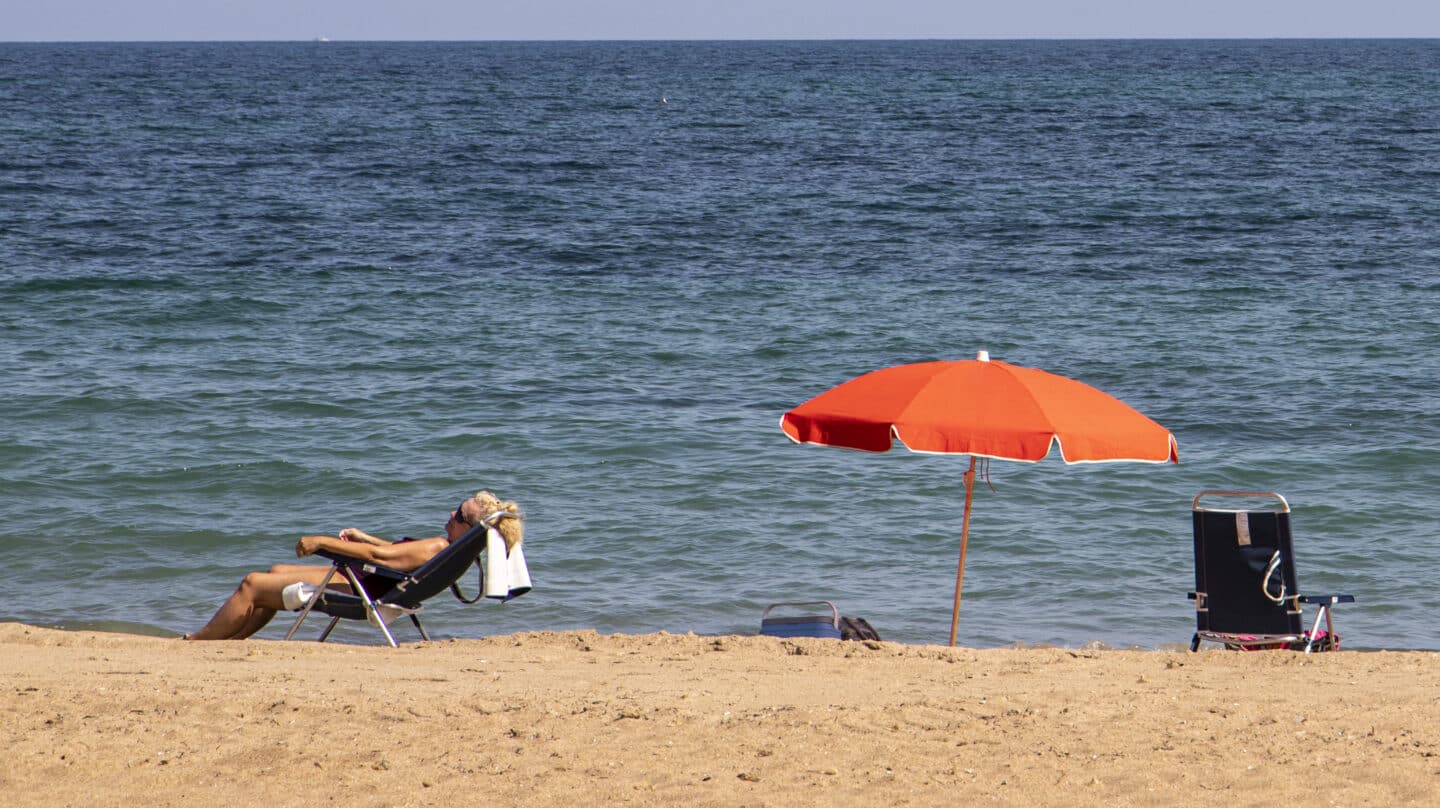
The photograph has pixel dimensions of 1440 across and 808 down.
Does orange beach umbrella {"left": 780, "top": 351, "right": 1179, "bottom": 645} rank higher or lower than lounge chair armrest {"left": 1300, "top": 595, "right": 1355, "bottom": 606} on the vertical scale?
higher

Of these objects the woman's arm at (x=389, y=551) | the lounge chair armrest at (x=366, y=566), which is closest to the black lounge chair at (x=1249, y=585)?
the woman's arm at (x=389, y=551)

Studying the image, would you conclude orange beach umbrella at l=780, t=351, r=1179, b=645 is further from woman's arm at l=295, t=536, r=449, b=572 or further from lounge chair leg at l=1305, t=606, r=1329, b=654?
woman's arm at l=295, t=536, r=449, b=572

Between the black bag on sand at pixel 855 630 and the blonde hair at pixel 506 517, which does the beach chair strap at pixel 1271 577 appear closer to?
the black bag on sand at pixel 855 630

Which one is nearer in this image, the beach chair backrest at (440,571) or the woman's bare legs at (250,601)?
the beach chair backrest at (440,571)

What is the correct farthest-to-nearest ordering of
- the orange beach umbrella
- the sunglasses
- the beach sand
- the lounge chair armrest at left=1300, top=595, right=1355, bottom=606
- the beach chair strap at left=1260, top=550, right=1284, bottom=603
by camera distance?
the sunglasses, the beach chair strap at left=1260, top=550, right=1284, bottom=603, the lounge chair armrest at left=1300, top=595, right=1355, bottom=606, the orange beach umbrella, the beach sand

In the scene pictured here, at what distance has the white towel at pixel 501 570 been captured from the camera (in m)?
7.46

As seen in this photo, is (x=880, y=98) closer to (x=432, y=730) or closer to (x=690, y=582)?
(x=690, y=582)

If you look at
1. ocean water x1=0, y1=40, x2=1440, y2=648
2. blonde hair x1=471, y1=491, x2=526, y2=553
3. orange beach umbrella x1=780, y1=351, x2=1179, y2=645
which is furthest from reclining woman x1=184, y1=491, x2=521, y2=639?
orange beach umbrella x1=780, y1=351, x2=1179, y2=645

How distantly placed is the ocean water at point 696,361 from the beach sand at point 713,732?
2119 mm

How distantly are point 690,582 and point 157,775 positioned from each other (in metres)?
4.91

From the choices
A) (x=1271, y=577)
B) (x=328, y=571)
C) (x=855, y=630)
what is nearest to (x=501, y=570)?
(x=328, y=571)

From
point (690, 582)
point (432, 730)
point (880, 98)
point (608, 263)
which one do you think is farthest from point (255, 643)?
point (880, 98)

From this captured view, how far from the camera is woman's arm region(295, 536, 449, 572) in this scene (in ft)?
24.5

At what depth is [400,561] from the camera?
7.80 m
